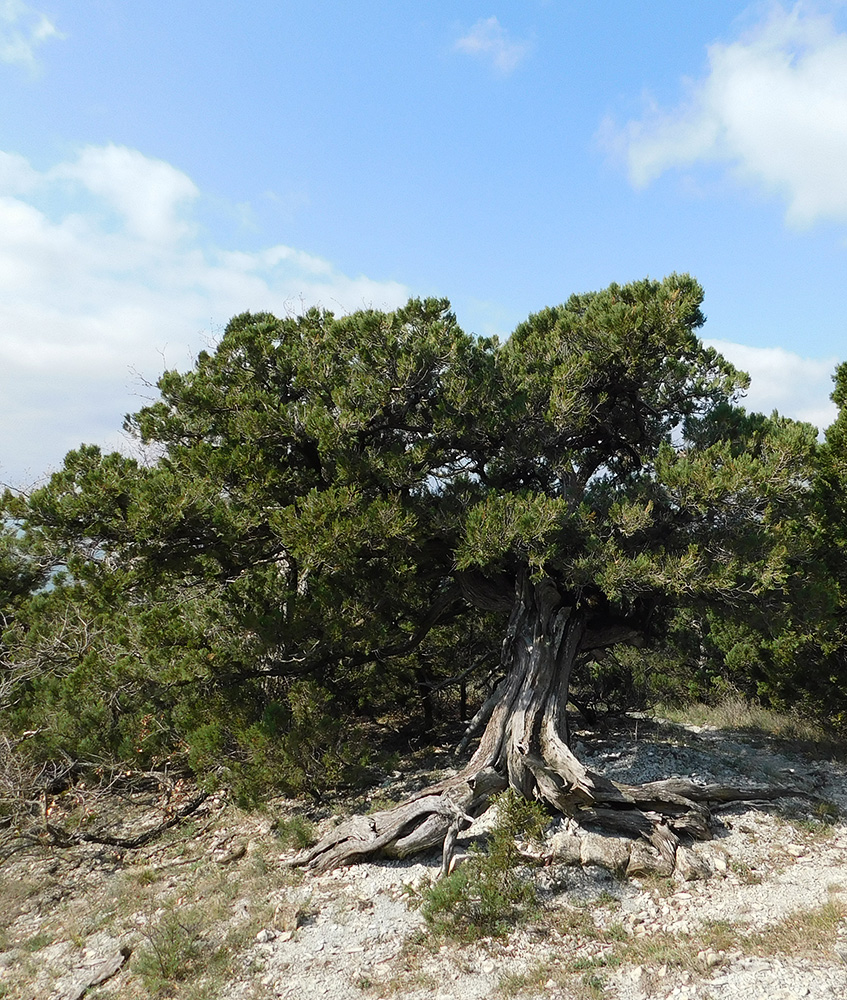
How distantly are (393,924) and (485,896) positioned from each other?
946 millimetres

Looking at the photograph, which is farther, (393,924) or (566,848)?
(566,848)

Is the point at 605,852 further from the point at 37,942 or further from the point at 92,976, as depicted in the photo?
the point at 37,942

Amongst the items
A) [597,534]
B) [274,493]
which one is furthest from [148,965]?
[597,534]

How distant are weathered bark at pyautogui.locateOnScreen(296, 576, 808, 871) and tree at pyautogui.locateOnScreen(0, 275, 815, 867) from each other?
3cm

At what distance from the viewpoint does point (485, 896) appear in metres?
6.48

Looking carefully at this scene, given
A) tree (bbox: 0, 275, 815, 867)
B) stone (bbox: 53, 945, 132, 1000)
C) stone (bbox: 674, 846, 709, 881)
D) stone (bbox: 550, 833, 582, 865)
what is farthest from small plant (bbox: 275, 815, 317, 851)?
stone (bbox: 674, 846, 709, 881)

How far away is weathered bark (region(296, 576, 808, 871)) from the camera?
780cm

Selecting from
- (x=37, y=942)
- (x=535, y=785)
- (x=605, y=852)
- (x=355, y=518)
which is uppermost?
(x=355, y=518)

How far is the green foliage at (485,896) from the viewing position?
633 cm

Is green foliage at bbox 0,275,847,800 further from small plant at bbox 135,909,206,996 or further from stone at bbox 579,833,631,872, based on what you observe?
stone at bbox 579,833,631,872

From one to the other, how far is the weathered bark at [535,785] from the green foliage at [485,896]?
57 centimetres

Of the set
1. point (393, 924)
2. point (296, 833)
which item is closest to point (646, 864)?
point (393, 924)

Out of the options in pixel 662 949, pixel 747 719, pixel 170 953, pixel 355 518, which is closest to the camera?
pixel 662 949

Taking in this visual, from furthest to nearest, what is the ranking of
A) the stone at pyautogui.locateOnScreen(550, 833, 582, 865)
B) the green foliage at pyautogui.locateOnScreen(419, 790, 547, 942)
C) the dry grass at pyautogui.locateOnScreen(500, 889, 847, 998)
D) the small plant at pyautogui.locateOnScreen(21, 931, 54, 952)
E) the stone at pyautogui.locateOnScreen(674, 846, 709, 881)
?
the stone at pyautogui.locateOnScreen(550, 833, 582, 865) < the stone at pyautogui.locateOnScreen(674, 846, 709, 881) < the small plant at pyautogui.locateOnScreen(21, 931, 54, 952) < the green foliage at pyautogui.locateOnScreen(419, 790, 547, 942) < the dry grass at pyautogui.locateOnScreen(500, 889, 847, 998)
